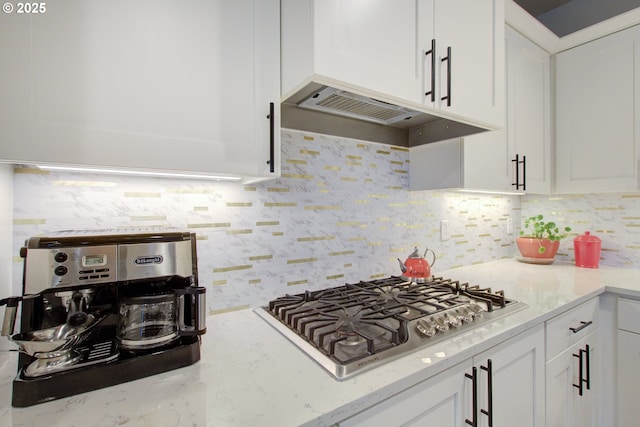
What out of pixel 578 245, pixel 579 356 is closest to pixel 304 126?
pixel 579 356

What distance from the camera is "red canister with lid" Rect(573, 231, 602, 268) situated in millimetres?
1929

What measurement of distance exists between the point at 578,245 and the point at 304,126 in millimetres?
1928

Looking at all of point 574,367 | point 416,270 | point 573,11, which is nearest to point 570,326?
point 574,367

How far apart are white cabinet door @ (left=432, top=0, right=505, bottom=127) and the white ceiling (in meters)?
1.35

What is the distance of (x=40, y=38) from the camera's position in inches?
25.6

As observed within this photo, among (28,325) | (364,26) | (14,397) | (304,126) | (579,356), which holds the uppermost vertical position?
(364,26)

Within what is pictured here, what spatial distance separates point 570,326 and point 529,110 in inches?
48.4

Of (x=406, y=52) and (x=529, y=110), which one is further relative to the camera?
(x=529, y=110)

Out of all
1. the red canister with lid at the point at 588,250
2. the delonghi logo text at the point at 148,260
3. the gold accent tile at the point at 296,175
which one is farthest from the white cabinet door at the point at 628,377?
the delonghi logo text at the point at 148,260

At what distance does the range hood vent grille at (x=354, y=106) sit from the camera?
1103 millimetres

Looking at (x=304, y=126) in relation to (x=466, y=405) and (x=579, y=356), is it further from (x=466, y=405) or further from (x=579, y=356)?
(x=579, y=356)

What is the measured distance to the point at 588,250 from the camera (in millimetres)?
1938

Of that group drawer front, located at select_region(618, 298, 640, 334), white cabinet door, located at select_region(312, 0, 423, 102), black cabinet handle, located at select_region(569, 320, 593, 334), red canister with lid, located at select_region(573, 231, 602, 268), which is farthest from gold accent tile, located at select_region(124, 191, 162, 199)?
red canister with lid, located at select_region(573, 231, 602, 268)

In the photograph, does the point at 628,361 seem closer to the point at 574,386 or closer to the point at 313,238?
the point at 574,386
